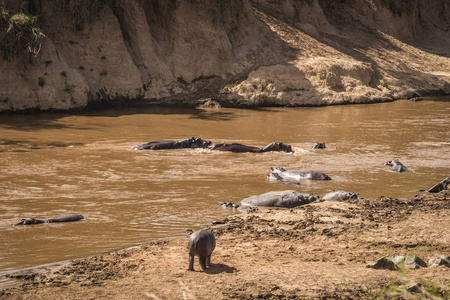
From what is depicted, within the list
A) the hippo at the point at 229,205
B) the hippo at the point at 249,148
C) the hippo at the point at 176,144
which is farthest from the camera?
the hippo at the point at 176,144

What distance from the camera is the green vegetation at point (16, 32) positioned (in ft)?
58.2

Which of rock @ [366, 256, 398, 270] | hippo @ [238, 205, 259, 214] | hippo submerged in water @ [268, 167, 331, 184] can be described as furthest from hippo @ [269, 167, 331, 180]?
rock @ [366, 256, 398, 270]

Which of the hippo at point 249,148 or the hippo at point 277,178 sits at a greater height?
the hippo at point 249,148

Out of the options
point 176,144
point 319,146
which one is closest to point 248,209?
point 176,144

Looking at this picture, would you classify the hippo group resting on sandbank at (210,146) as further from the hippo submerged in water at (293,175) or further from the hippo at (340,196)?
the hippo at (340,196)

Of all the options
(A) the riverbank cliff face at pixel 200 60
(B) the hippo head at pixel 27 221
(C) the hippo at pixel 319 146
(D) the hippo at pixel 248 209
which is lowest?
(B) the hippo head at pixel 27 221

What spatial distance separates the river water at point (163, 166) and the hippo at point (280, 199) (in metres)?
0.42

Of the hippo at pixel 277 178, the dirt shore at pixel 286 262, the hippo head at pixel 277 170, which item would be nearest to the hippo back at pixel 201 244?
the dirt shore at pixel 286 262

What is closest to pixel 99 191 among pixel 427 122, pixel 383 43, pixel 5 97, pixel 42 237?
pixel 42 237

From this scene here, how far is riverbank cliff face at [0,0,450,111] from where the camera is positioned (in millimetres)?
18734

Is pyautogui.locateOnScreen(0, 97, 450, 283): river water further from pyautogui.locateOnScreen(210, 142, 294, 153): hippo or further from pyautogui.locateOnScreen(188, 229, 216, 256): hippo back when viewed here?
pyautogui.locateOnScreen(188, 229, 216, 256): hippo back

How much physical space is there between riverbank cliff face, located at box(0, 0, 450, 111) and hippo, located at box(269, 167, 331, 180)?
10361mm

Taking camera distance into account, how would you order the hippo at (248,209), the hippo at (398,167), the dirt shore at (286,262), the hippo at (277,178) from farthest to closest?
the hippo at (398,167), the hippo at (277,178), the hippo at (248,209), the dirt shore at (286,262)

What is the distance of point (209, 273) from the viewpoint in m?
5.64
